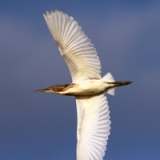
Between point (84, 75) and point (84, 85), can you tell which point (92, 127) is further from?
point (84, 75)

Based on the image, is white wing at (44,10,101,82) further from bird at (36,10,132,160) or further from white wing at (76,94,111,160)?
white wing at (76,94,111,160)

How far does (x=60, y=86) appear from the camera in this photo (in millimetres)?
36875

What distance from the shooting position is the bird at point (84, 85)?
1394 inches

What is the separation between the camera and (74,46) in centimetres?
3600

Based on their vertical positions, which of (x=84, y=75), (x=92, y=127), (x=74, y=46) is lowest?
(x=92, y=127)

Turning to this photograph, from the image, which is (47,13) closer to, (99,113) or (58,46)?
(58,46)

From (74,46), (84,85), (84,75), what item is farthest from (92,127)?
(74,46)

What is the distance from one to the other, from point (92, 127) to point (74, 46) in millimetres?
3294

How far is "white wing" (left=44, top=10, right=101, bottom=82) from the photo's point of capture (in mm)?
35125

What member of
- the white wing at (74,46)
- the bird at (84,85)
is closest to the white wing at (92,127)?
the bird at (84,85)

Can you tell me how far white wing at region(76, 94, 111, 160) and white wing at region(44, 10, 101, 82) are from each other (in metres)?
1.12

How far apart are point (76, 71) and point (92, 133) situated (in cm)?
246

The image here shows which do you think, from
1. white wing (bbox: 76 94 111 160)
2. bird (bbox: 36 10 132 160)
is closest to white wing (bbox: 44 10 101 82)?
bird (bbox: 36 10 132 160)

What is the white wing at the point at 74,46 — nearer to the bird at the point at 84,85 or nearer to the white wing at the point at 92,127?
the bird at the point at 84,85
